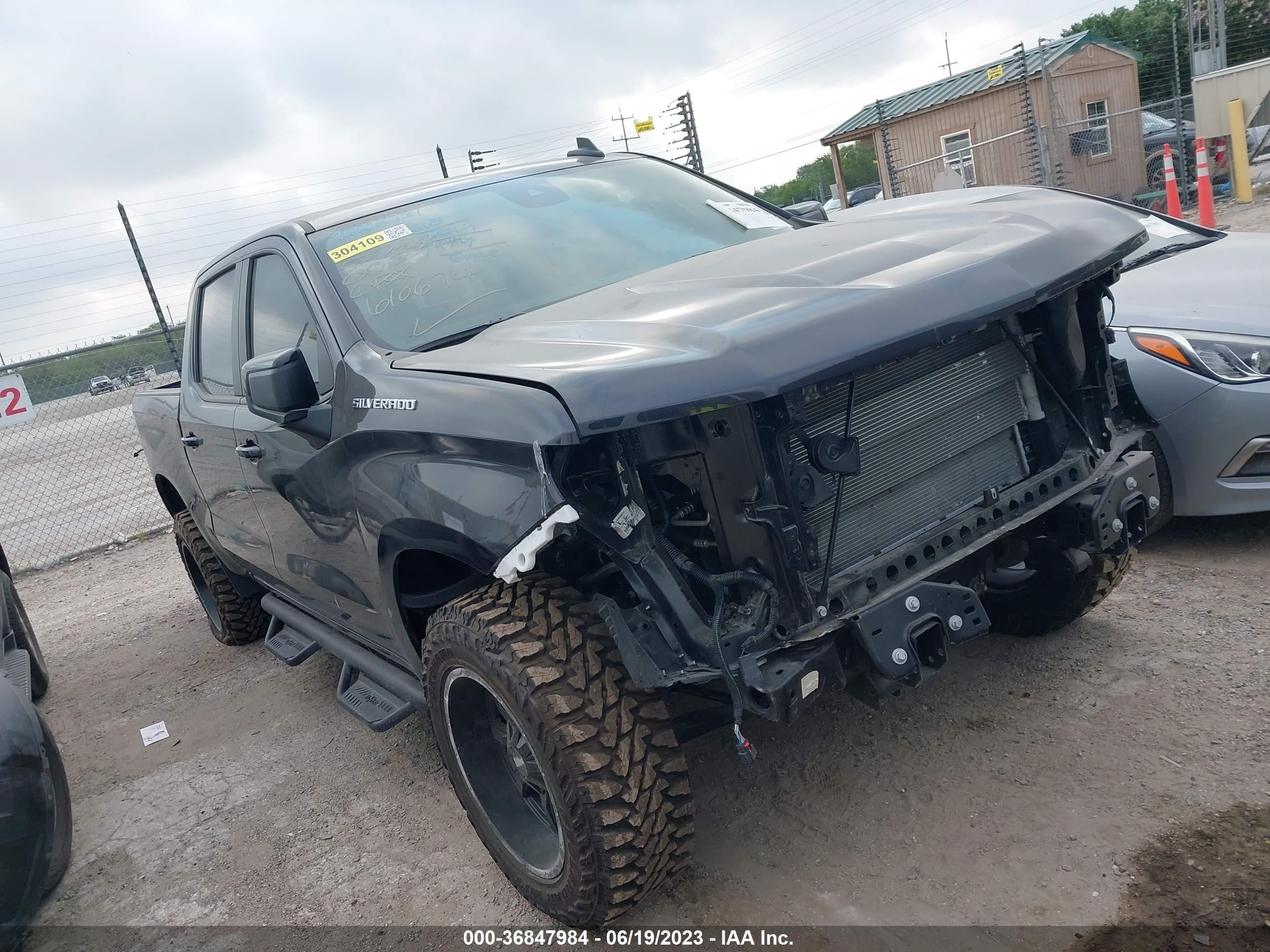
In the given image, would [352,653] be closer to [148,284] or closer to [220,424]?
[220,424]

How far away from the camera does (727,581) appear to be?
2.35 metres

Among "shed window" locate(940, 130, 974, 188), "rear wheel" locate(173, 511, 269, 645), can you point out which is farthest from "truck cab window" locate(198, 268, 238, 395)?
"shed window" locate(940, 130, 974, 188)

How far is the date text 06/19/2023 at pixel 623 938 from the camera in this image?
251cm

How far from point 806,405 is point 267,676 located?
3.97 m

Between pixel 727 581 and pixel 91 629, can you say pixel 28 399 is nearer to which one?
pixel 91 629

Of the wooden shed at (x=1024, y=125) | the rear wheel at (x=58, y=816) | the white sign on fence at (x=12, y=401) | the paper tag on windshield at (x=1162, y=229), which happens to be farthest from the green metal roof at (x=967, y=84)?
the rear wheel at (x=58, y=816)

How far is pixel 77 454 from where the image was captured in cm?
1471

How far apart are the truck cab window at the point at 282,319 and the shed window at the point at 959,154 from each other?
19.8 m

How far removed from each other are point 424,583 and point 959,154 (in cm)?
2179

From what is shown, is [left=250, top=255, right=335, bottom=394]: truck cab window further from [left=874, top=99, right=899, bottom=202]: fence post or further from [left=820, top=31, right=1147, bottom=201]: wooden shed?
[left=820, top=31, right=1147, bottom=201]: wooden shed

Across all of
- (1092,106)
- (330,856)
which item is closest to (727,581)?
(330,856)

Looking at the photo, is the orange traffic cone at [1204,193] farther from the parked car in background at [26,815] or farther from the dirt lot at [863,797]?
the parked car in background at [26,815]

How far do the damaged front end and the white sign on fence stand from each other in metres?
8.88

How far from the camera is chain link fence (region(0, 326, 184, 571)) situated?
1019 cm
